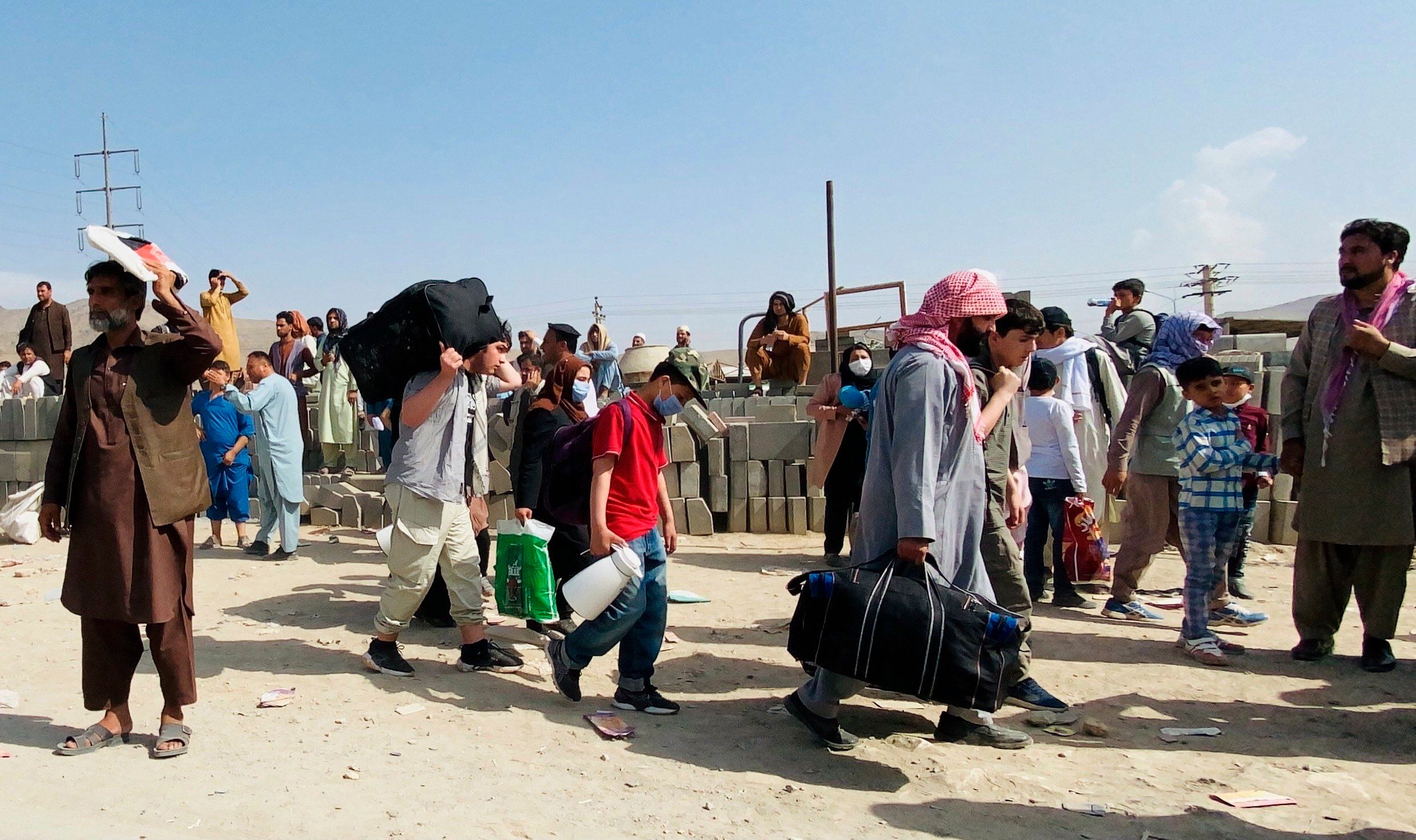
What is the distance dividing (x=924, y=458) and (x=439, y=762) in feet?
6.87

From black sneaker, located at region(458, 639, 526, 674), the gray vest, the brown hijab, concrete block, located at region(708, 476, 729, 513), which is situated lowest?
black sneaker, located at region(458, 639, 526, 674)

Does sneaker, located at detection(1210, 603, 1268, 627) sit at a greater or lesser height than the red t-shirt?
lesser

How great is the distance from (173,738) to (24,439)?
9.29m

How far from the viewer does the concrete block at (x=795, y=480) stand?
9.18 m

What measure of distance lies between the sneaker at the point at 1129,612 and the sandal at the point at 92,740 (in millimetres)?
5165

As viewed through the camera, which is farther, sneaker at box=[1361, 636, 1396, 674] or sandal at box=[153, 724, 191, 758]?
sneaker at box=[1361, 636, 1396, 674]

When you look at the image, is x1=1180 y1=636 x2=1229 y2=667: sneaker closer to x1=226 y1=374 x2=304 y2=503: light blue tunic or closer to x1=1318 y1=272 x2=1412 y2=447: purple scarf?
x1=1318 y1=272 x2=1412 y2=447: purple scarf

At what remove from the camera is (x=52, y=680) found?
4.77 metres

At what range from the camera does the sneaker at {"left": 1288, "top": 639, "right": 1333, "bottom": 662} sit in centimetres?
499

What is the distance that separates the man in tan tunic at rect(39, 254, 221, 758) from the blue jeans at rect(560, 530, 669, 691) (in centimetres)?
151

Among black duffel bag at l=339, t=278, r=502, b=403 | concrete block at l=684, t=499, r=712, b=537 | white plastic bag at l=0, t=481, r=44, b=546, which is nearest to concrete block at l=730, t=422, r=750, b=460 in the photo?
concrete block at l=684, t=499, r=712, b=537

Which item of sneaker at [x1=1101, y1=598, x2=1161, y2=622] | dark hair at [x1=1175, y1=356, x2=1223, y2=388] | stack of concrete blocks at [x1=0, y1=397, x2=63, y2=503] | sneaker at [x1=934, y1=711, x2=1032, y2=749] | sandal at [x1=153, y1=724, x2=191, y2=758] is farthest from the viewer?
stack of concrete blocks at [x1=0, y1=397, x2=63, y2=503]

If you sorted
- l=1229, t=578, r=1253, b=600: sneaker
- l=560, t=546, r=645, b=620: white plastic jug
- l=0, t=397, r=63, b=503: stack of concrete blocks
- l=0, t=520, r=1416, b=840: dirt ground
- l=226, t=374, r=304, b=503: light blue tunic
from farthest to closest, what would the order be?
l=0, t=397, r=63, b=503: stack of concrete blocks → l=226, t=374, r=304, b=503: light blue tunic → l=1229, t=578, r=1253, b=600: sneaker → l=560, t=546, r=645, b=620: white plastic jug → l=0, t=520, r=1416, b=840: dirt ground

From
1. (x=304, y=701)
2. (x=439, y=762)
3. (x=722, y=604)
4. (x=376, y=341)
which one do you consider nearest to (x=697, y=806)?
(x=439, y=762)
